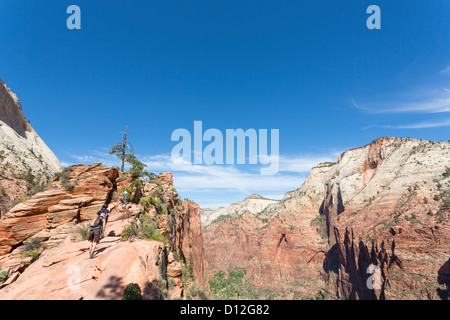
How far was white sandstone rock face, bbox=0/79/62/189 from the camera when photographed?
102 ft

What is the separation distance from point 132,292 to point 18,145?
4558 cm

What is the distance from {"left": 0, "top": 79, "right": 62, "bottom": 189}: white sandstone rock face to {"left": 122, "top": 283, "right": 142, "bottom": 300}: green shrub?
34010mm

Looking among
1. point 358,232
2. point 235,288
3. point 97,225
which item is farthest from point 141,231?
point 235,288

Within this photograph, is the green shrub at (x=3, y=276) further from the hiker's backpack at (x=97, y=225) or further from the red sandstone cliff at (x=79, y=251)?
the hiker's backpack at (x=97, y=225)

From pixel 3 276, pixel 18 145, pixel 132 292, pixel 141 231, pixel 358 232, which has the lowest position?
pixel 358 232

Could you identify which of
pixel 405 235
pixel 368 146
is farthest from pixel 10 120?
pixel 368 146

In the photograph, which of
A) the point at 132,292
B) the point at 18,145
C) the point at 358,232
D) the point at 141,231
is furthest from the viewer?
the point at 358,232

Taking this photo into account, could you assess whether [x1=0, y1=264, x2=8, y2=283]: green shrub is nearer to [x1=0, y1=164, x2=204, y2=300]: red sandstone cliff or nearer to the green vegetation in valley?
[x1=0, y1=164, x2=204, y2=300]: red sandstone cliff

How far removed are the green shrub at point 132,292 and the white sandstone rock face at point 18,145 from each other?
34010mm

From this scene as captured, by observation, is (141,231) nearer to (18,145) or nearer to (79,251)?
(79,251)

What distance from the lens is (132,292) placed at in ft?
24.3

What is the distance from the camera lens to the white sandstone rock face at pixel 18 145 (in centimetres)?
3109
